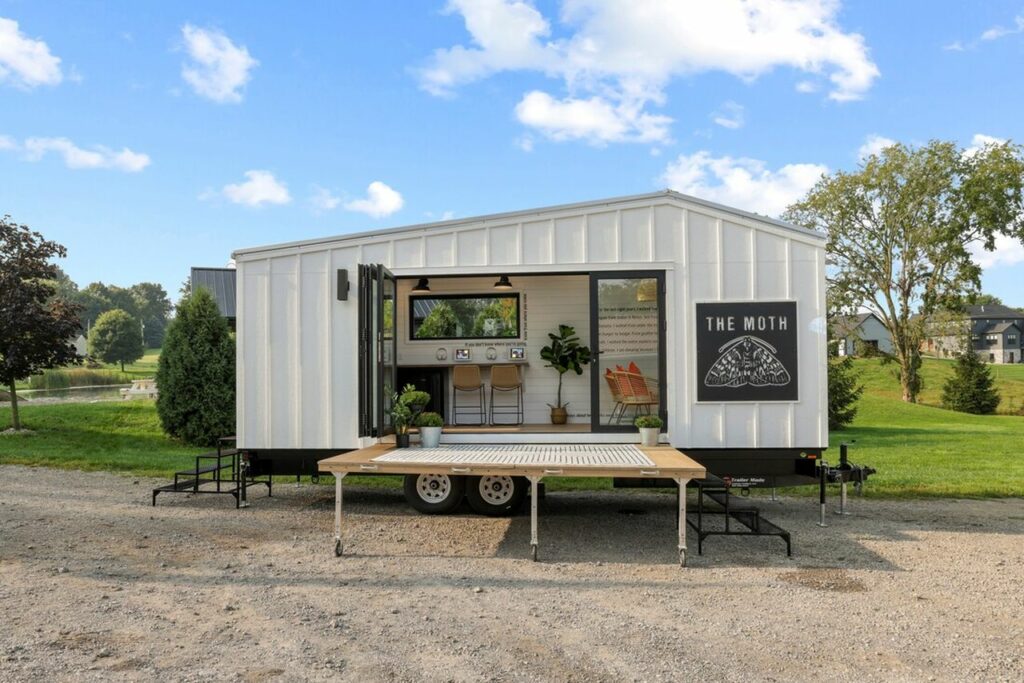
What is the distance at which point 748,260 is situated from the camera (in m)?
6.83

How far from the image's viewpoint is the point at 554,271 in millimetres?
7012

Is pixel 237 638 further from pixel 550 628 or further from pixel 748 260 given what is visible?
pixel 748 260

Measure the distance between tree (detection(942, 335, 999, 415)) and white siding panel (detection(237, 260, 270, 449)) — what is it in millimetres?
24635

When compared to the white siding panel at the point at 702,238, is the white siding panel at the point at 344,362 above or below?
below

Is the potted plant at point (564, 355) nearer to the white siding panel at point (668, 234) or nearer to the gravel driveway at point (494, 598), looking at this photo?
the gravel driveway at point (494, 598)

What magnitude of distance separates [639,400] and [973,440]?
11.3 meters

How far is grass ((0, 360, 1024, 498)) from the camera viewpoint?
9.55 meters

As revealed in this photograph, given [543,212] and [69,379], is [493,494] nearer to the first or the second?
[543,212]

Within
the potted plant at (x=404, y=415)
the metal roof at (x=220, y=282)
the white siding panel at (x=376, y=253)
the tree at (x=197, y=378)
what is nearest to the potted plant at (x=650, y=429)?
the potted plant at (x=404, y=415)

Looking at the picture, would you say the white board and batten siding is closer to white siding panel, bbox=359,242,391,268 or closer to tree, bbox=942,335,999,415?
white siding panel, bbox=359,242,391,268

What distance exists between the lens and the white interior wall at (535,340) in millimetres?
9844

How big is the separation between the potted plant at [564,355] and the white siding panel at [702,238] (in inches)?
116

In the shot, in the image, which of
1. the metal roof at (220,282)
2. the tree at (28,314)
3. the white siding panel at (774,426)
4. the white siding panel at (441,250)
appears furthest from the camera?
the metal roof at (220,282)

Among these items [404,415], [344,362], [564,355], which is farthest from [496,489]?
[564,355]
